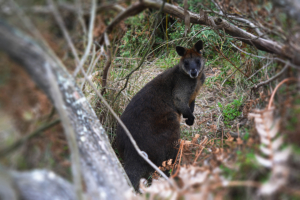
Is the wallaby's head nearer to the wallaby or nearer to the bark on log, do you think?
the wallaby

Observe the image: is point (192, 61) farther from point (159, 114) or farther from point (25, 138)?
point (25, 138)

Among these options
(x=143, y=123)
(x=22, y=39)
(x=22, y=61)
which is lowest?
(x=143, y=123)

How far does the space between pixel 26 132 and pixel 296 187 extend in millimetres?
1707

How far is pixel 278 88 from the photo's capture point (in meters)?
2.29

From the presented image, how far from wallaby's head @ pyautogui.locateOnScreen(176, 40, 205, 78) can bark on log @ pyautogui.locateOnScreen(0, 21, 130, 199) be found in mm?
3138

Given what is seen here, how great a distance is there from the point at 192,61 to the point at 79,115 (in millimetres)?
3470

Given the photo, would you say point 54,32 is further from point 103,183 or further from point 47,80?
point 103,183

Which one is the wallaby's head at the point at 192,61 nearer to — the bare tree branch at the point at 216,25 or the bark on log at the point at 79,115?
the bare tree branch at the point at 216,25

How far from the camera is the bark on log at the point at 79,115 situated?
172cm

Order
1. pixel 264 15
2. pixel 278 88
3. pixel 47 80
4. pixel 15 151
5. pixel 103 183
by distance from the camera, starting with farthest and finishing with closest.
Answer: pixel 264 15 < pixel 278 88 < pixel 103 183 < pixel 47 80 < pixel 15 151

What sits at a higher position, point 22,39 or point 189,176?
point 22,39

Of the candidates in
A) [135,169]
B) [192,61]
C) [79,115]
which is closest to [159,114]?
[135,169]

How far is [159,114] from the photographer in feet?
16.2

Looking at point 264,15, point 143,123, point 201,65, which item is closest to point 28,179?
point 264,15
